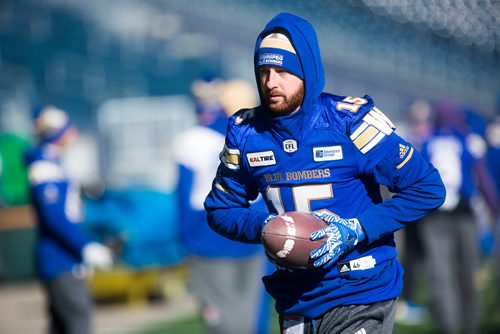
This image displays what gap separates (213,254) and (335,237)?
297 centimetres

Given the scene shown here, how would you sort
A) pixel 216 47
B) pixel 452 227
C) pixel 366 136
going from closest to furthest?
pixel 366 136
pixel 452 227
pixel 216 47

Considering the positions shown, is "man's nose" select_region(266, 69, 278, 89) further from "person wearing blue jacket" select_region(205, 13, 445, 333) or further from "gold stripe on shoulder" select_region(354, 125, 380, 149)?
"gold stripe on shoulder" select_region(354, 125, 380, 149)

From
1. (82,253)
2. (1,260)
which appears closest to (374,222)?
(82,253)

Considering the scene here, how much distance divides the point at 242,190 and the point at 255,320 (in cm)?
264

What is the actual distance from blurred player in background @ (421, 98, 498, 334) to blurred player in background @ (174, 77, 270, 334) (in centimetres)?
212

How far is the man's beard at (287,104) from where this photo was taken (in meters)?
3.39

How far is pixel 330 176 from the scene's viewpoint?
3395 millimetres

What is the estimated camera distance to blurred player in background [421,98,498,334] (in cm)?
753

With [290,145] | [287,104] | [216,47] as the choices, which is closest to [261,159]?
[290,145]

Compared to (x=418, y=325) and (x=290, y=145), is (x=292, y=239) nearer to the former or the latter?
(x=290, y=145)

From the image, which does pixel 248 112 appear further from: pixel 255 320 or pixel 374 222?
pixel 255 320

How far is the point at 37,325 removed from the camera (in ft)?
31.3

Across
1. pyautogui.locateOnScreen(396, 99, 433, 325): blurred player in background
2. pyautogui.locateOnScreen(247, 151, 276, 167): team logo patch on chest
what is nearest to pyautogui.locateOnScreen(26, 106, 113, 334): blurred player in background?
pyautogui.locateOnScreen(247, 151, 276, 167): team logo patch on chest

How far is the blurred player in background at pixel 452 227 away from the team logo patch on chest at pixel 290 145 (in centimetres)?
433
